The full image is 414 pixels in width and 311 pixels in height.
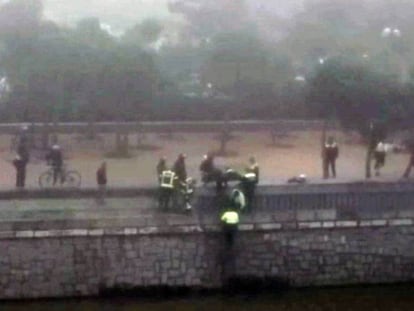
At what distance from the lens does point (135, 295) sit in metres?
11.3

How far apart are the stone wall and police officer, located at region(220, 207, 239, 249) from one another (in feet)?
0.27

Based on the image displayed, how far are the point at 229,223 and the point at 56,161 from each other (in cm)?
244

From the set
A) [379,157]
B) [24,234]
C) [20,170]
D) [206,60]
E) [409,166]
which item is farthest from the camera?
[206,60]

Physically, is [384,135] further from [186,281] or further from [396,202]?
[186,281]

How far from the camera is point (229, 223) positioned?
11.3 m

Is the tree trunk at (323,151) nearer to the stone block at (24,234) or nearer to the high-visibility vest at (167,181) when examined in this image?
the high-visibility vest at (167,181)

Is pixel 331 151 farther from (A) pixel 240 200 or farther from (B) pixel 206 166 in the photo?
(A) pixel 240 200

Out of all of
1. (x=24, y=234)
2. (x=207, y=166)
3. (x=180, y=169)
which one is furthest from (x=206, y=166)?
(x=24, y=234)

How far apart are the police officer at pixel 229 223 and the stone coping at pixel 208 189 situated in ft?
1.28

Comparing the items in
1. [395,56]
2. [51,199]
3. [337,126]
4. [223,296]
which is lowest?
[223,296]

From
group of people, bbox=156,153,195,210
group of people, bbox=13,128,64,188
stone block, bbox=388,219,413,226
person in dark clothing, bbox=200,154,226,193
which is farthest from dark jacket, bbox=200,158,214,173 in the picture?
stone block, bbox=388,219,413,226

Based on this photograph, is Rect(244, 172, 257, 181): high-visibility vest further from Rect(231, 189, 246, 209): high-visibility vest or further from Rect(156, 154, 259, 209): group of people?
Rect(231, 189, 246, 209): high-visibility vest

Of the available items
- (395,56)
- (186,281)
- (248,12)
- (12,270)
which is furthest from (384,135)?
(12,270)

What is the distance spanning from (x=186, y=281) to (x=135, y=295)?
1.60ft
